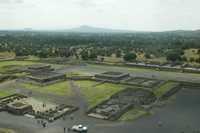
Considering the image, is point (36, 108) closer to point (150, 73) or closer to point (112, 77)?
point (112, 77)

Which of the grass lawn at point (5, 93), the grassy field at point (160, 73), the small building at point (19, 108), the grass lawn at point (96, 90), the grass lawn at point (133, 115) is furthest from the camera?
the grassy field at point (160, 73)

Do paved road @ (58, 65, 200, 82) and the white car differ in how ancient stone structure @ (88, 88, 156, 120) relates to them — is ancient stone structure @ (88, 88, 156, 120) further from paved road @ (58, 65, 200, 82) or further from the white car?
paved road @ (58, 65, 200, 82)

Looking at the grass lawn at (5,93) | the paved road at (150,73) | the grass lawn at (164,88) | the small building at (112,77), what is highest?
the small building at (112,77)

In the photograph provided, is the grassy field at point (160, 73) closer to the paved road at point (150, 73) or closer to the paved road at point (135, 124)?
the paved road at point (150, 73)

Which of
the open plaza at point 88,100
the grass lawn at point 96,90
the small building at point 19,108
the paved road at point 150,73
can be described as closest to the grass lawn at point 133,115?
the open plaza at point 88,100

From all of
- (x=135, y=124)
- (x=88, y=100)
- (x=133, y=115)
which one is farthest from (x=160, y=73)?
(x=135, y=124)

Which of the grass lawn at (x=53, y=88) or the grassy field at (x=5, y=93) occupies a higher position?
the grass lawn at (x=53, y=88)

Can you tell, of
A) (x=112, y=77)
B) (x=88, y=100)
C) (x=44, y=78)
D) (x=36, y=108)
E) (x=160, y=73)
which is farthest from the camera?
(x=160, y=73)
